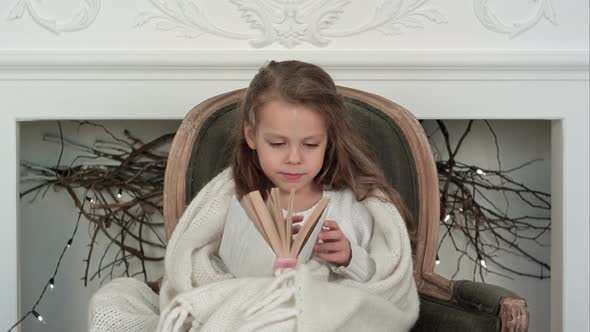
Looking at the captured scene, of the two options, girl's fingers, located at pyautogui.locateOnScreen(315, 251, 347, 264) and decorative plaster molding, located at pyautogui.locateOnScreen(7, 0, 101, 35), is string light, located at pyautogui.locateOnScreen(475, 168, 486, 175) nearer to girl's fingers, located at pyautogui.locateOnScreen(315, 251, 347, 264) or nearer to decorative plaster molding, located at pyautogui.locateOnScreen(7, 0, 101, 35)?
girl's fingers, located at pyautogui.locateOnScreen(315, 251, 347, 264)

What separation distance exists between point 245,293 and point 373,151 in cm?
59

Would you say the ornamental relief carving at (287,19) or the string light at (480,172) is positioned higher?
the ornamental relief carving at (287,19)

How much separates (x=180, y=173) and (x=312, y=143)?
34 cm

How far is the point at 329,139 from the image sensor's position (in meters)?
1.79

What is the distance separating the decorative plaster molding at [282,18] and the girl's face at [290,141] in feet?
1.45

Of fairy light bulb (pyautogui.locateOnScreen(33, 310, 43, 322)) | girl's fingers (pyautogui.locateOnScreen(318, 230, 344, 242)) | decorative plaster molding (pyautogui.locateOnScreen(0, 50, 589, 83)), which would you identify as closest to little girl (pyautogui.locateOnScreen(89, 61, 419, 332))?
girl's fingers (pyautogui.locateOnScreen(318, 230, 344, 242))

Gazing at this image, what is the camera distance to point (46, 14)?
2.10 metres

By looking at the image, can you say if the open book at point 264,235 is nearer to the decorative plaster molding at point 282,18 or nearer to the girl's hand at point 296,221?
the girl's hand at point 296,221

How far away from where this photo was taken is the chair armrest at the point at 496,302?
1507mm

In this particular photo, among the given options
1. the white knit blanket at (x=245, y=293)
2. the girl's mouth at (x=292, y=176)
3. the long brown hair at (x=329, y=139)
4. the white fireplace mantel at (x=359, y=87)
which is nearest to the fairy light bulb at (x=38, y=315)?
the white fireplace mantel at (x=359, y=87)

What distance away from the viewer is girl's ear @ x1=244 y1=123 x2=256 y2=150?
176cm

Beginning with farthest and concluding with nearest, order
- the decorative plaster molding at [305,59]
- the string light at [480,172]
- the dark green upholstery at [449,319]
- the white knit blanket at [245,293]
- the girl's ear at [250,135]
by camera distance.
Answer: the string light at [480,172], the decorative plaster molding at [305,59], the girl's ear at [250,135], the dark green upholstery at [449,319], the white knit blanket at [245,293]

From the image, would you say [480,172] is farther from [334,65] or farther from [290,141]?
[290,141]

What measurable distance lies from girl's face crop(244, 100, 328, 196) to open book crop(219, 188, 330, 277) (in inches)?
5.4
